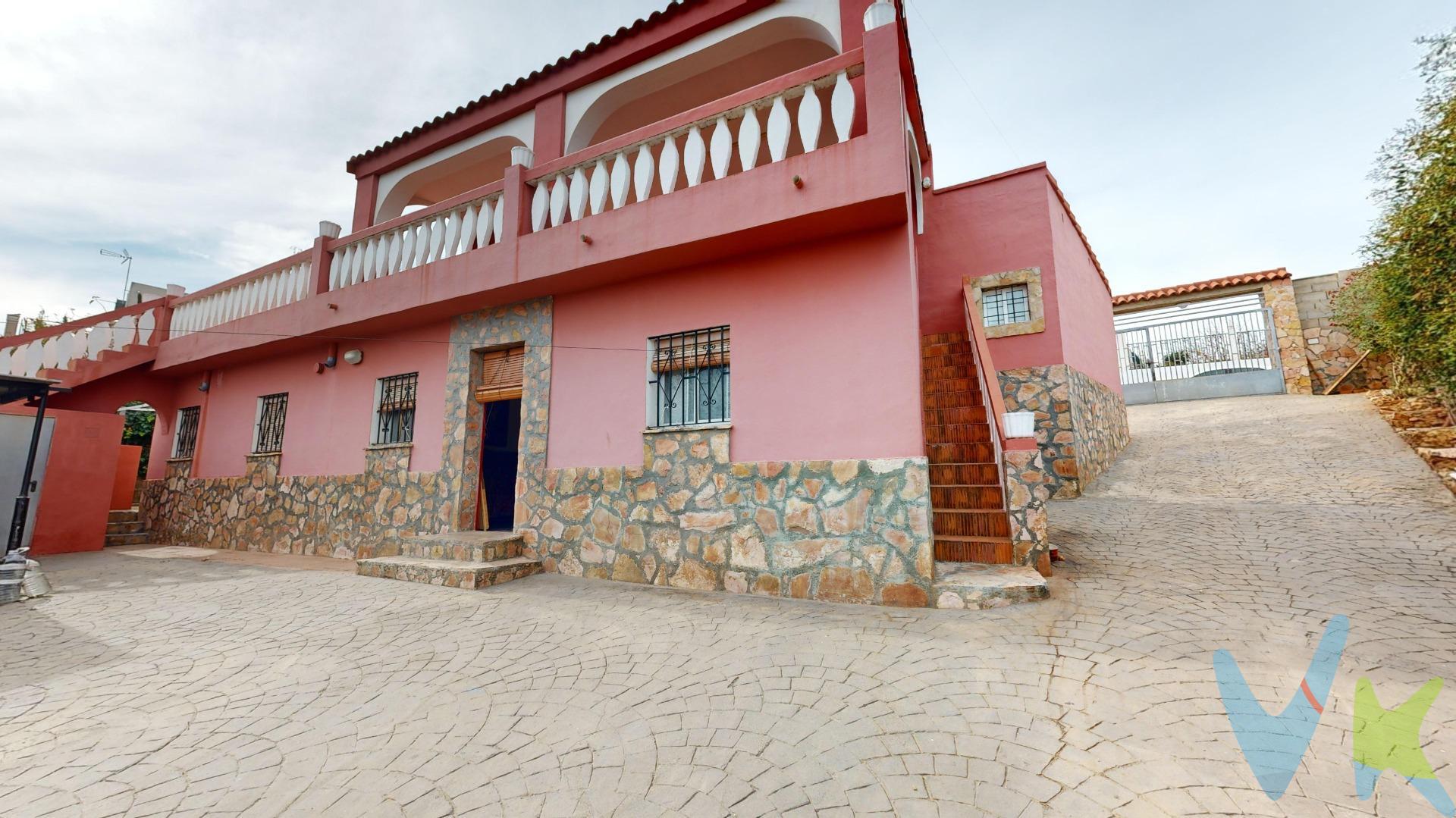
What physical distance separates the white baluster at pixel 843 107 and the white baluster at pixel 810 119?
0.50 ft

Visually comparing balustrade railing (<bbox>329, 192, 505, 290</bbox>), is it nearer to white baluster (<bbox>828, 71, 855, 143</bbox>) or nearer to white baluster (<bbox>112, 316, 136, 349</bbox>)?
white baluster (<bbox>828, 71, 855, 143</bbox>)

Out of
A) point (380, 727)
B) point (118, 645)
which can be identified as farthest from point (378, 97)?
point (380, 727)

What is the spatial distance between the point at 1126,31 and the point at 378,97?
10.1 metres

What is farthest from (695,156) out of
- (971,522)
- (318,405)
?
(318,405)

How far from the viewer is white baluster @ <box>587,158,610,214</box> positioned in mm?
6027

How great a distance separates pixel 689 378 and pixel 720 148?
2.31m

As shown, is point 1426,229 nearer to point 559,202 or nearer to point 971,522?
point 971,522

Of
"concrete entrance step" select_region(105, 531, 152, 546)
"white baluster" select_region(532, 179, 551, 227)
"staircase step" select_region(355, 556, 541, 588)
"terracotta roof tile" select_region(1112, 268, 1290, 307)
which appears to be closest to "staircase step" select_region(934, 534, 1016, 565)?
"staircase step" select_region(355, 556, 541, 588)

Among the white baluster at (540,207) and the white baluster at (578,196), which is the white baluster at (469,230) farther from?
the white baluster at (578,196)

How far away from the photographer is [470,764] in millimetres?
2439

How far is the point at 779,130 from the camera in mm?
5176

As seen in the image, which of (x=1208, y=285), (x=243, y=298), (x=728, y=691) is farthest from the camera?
(x=1208, y=285)

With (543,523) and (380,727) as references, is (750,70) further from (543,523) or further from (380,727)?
(380,727)

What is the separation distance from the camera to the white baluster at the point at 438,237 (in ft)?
23.8
